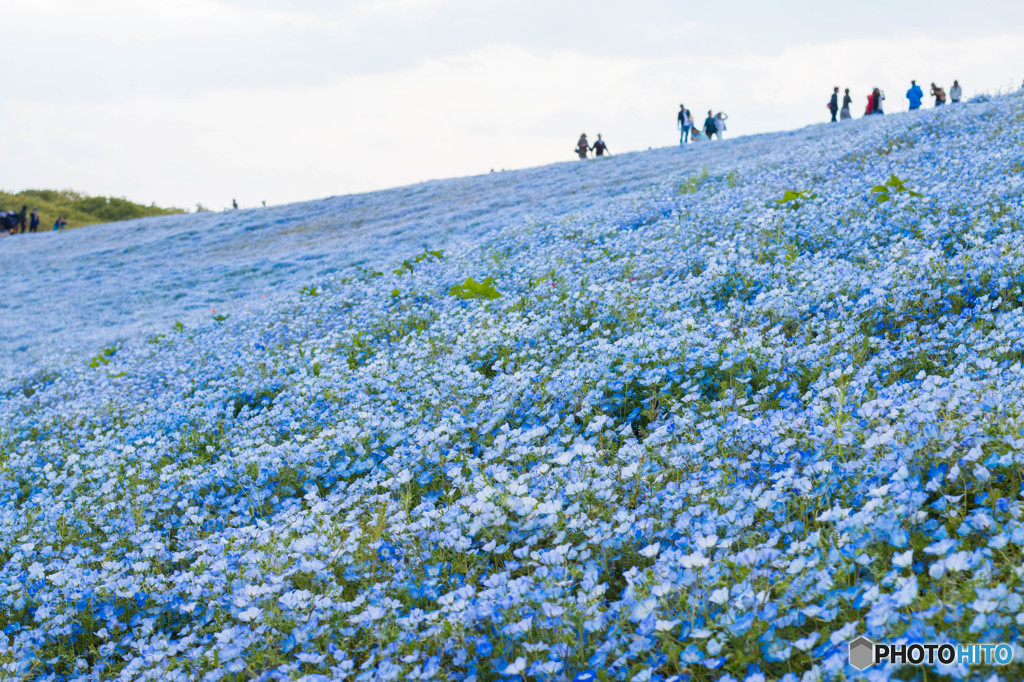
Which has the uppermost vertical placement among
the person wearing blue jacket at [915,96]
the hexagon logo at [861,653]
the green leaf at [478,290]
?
the person wearing blue jacket at [915,96]

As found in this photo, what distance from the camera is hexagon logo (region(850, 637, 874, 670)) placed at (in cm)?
298

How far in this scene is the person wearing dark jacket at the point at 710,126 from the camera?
33719 millimetres

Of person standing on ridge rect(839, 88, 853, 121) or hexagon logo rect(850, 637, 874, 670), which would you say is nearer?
hexagon logo rect(850, 637, 874, 670)

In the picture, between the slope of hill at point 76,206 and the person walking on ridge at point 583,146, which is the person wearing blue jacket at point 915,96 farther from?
the slope of hill at point 76,206

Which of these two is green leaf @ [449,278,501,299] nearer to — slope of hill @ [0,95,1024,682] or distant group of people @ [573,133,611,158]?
slope of hill @ [0,95,1024,682]

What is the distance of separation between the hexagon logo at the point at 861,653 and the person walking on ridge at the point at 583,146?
34.0 metres

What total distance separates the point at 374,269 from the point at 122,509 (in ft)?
35.6

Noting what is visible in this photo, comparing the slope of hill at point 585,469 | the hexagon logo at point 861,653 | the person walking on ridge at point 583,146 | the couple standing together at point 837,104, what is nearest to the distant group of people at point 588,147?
the person walking on ridge at point 583,146

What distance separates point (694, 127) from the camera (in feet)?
116

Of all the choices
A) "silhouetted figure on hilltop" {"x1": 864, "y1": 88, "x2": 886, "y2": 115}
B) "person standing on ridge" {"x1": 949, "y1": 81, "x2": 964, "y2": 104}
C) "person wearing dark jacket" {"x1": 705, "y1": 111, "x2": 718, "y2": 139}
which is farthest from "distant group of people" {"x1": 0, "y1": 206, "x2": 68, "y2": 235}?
"person standing on ridge" {"x1": 949, "y1": 81, "x2": 964, "y2": 104}

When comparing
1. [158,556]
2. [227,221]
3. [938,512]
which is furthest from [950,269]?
[227,221]

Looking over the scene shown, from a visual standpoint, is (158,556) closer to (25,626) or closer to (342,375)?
(25,626)

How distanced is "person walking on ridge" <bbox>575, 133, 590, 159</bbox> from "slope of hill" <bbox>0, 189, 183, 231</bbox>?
35584mm

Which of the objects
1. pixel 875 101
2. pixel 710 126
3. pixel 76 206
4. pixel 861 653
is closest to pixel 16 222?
pixel 76 206
